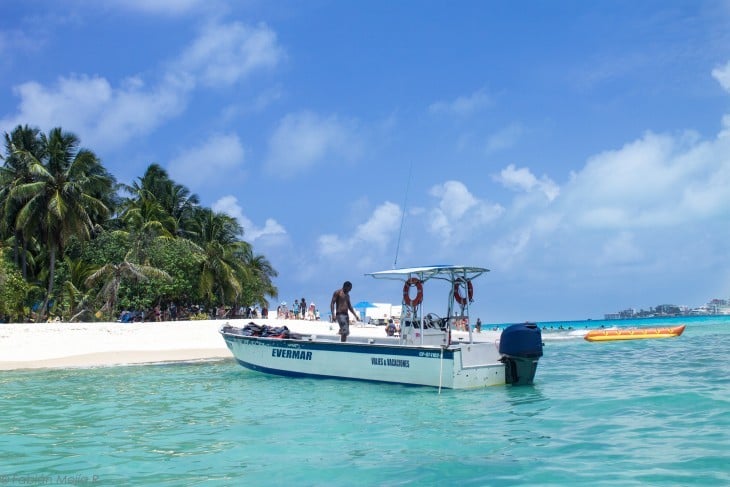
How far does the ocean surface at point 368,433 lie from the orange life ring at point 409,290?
197 centimetres

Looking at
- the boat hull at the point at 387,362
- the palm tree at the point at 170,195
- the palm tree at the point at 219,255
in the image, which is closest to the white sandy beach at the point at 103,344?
the boat hull at the point at 387,362

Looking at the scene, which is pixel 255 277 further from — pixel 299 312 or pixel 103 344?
pixel 103 344

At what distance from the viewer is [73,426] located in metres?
10.8

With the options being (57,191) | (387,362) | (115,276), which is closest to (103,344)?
(115,276)

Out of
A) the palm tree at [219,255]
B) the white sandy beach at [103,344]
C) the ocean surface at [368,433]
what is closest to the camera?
the ocean surface at [368,433]

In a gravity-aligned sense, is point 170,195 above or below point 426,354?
above

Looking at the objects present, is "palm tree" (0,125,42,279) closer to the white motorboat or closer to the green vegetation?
the green vegetation

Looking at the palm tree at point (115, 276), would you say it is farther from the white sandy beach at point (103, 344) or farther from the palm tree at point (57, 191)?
the white sandy beach at point (103, 344)

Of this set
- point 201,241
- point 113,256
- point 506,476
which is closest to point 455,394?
point 506,476

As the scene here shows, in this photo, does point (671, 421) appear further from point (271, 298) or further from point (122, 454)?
point (271, 298)

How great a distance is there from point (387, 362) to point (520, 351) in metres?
2.99

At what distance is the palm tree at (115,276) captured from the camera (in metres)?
34.3

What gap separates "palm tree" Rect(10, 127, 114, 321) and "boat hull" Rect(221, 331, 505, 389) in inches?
822

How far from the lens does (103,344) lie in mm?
25875
